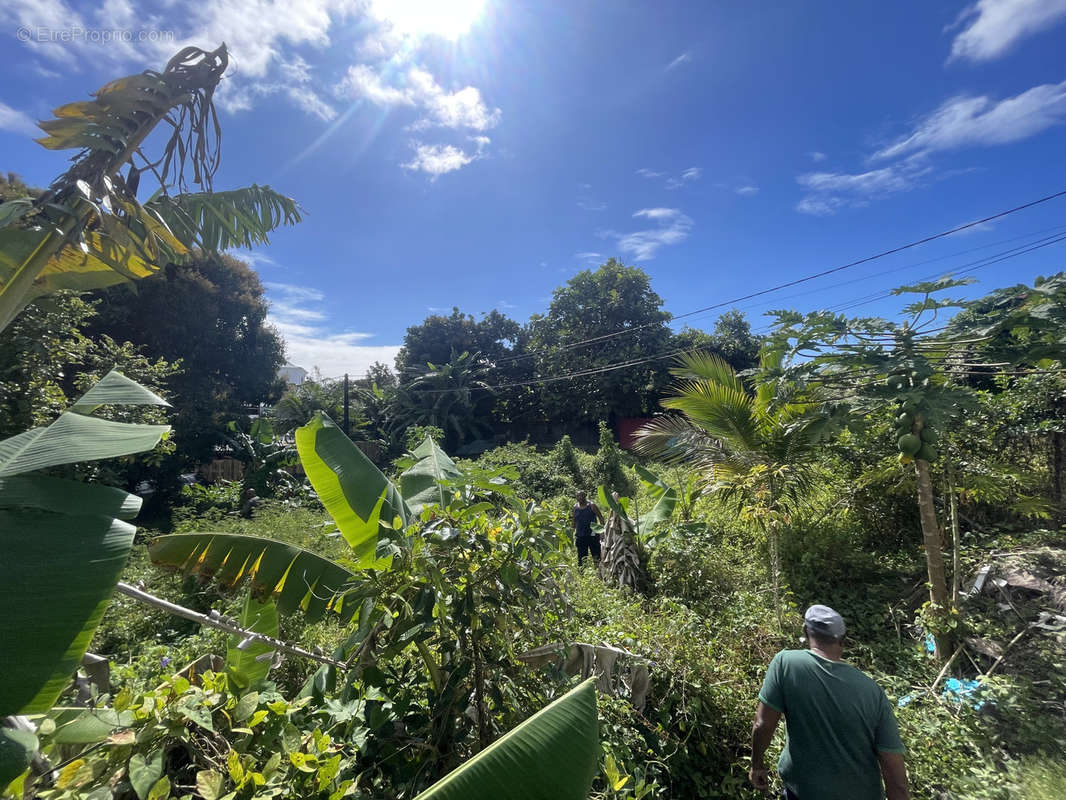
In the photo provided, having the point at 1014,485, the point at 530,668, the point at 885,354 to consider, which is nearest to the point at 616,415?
the point at 1014,485

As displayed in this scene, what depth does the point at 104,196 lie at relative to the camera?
6.32 ft

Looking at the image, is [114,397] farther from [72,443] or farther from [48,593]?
[48,593]

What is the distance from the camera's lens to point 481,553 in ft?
5.35

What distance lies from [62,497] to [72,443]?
0.17 metres

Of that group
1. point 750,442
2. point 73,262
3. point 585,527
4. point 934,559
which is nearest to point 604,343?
point 585,527

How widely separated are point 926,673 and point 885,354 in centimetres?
277

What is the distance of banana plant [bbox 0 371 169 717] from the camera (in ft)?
2.85

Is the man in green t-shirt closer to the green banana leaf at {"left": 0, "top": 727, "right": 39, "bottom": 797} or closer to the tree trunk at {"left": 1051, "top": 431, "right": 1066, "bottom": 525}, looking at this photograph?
the green banana leaf at {"left": 0, "top": 727, "right": 39, "bottom": 797}

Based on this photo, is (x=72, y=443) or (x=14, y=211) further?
(x=14, y=211)

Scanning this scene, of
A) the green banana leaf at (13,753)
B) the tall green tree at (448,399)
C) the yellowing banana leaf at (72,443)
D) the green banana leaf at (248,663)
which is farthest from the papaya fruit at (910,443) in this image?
the tall green tree at (448,399)

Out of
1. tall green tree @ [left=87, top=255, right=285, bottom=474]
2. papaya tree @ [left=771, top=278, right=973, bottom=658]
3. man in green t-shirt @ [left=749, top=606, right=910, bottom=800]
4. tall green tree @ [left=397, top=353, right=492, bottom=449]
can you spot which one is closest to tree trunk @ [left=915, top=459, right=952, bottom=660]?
papaya tree @ [left=771, top=278, right=973, bottom=658]

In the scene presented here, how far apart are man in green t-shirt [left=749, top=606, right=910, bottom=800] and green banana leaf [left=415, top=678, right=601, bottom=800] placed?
1536 mm

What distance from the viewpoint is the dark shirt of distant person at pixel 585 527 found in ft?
22.0

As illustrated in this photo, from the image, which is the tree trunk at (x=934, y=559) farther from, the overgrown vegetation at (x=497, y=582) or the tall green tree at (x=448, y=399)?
the tall green tree at (x=448, y=399)
